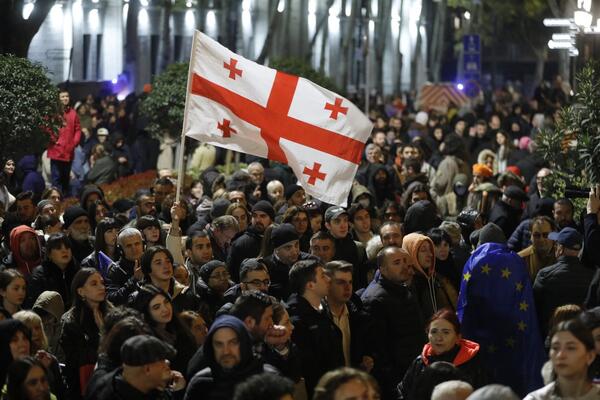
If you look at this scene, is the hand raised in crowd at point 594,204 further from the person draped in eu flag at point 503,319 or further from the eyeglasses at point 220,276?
the eyeglasses at point 220,276

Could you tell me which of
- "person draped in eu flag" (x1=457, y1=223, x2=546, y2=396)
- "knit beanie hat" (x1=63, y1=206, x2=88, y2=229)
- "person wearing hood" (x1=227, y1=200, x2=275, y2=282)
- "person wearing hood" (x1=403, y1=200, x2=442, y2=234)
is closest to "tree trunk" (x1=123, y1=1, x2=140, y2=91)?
"person wearing hood" (x1=403, y1=200, x2=442, y2=234)

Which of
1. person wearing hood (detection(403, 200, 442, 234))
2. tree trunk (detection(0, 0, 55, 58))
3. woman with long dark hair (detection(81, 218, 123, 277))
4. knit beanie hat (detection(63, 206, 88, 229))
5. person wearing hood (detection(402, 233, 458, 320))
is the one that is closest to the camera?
person wearing hood (detection(402, 233, 458, 320))

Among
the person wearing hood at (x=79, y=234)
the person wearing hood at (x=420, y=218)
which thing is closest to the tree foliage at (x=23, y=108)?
the person wearing hood at (x=79, y=234)

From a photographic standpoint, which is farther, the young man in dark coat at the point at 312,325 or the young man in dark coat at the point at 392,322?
the young man in dark coat at the point at 392,322

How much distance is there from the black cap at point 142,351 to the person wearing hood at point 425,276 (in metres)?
4.35

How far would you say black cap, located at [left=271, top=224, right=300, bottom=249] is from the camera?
13367mm

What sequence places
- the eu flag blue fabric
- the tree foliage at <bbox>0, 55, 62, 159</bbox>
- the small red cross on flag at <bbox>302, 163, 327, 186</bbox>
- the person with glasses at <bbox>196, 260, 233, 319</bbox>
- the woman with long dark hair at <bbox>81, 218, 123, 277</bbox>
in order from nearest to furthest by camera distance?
1. the eu flag blue fabric
2. the person with glasses at <bbox>196, 260, 233, 319</bbox>
3. the woman with long dark hair at <bbox>81, 218, 123, 277</bbox>
4. the small red cross on flag at <bbox>302, 163, 327, 186</bbox>
5. the tree foliage at <bbox>0, 55, 62, 159</bbox>

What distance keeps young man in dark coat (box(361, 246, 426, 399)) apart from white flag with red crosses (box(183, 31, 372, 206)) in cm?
209

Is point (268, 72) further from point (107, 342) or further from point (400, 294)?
point (107, 342)

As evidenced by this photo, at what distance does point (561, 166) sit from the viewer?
61.0 feet

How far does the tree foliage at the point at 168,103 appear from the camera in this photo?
2605 cm

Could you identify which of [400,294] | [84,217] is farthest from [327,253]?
[84,217]

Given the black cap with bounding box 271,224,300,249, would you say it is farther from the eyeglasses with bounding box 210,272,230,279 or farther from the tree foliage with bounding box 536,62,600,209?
the tree foliage with bounding box 536,62,600,209

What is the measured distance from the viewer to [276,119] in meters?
14.5
